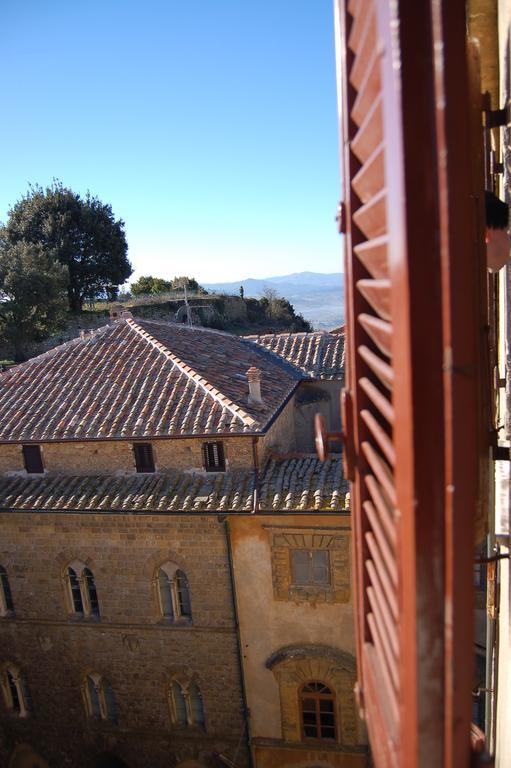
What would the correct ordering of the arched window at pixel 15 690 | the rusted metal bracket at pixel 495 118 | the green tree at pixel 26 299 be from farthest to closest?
the green tree at pixel 26 299 → the arched window at pixel 15 690 → the rusted metal bracket at pixel 495 118

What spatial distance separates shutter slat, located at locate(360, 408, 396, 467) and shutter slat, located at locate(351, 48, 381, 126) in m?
1.05

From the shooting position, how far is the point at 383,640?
1.99 m

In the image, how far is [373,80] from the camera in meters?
1.68

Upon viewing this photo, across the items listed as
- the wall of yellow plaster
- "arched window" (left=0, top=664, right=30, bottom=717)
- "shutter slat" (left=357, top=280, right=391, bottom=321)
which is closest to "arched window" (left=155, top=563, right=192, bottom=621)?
the wall of yellow plaster

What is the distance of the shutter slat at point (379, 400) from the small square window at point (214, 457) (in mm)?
7926

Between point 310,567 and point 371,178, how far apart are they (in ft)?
28.2

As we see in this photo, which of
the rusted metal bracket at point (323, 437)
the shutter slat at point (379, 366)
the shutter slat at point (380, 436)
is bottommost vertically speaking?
the rusted metal bracket at point (323, 437)

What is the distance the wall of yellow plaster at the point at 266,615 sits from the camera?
944cm

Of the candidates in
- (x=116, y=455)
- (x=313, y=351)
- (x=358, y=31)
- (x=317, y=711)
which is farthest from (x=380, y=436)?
(x=313, y=351)

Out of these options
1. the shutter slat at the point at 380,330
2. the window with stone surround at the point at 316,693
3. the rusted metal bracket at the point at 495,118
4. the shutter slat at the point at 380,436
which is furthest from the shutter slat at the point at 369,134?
the window with stone surround at the point at 316,693

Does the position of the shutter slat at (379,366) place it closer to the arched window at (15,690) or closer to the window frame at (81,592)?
the window frame at (81,592)

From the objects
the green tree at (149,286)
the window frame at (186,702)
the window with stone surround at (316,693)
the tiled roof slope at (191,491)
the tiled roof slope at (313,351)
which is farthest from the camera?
the green tree at (149,286)

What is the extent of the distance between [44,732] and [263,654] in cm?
555

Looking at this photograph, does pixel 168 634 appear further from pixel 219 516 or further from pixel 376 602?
pixel 376 602
